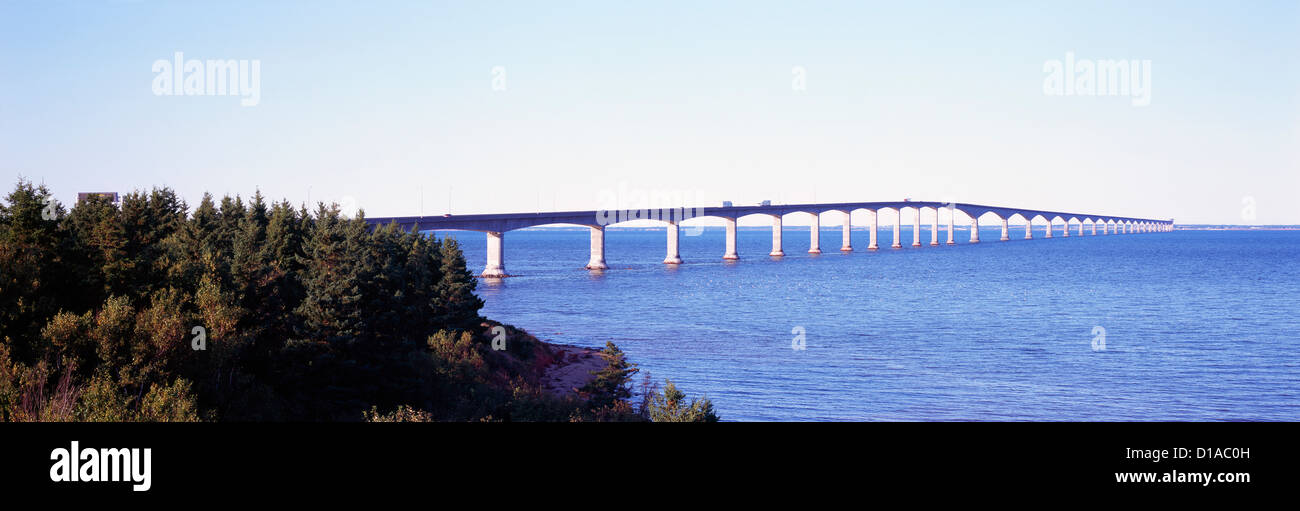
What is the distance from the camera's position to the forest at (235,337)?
23897 mm

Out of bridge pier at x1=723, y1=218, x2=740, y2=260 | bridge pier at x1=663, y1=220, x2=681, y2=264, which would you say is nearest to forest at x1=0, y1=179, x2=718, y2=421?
bridge pier at x1=663, y1=220, x2=681, y2=264

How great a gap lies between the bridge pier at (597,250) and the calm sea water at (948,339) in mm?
17750

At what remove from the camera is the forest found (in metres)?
23.9

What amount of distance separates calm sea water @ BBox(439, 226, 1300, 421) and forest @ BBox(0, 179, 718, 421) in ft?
31.3

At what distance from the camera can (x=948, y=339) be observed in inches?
2341

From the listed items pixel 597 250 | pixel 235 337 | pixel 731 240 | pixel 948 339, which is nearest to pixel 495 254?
pixel 597 250

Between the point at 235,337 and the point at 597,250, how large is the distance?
118645mm

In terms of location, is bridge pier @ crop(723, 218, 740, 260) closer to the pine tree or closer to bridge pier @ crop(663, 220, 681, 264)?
bridge pier @ crop(663, 220, 681, 264)

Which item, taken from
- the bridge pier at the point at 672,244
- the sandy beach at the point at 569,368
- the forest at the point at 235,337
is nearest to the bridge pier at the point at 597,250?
the bridge pier at the point at 672,244

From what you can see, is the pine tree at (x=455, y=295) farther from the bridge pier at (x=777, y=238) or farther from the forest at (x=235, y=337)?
the bridge pier at (x=777, y=238)

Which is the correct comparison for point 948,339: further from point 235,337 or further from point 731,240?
point 731,240

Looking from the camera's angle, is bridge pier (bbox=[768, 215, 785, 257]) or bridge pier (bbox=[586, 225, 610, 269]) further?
bridge pier (bbox=[768, 215, 785, 257])
